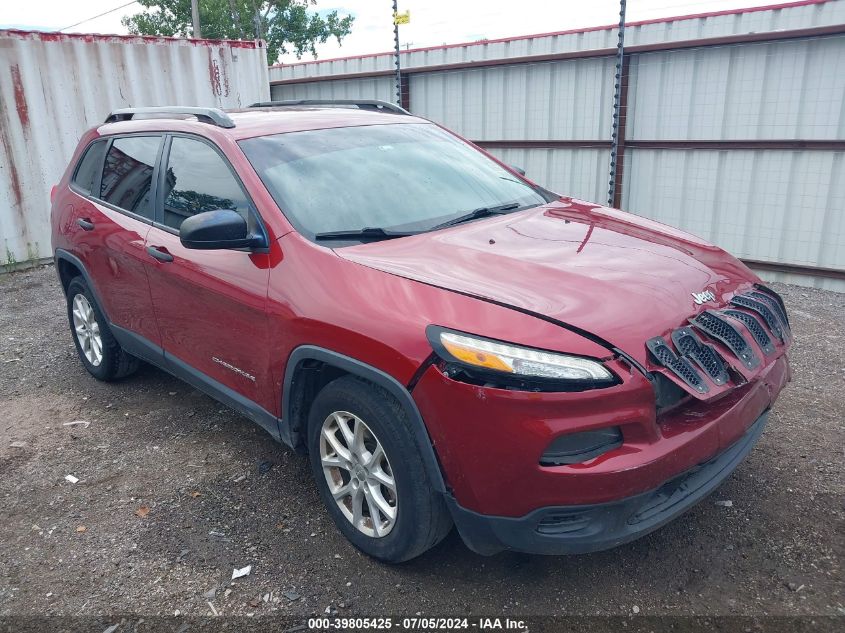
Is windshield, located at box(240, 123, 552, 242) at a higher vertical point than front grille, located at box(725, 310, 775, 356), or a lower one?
higher

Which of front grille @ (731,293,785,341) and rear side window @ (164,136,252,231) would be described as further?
rear side window @ (164,136,252,231)

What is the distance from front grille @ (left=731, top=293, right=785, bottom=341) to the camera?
8.83ft

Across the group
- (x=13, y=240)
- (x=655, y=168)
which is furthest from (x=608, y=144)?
(x=13, y=240)

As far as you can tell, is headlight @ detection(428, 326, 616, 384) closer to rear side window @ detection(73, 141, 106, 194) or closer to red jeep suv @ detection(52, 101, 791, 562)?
red jeep suv @ detection(52, 101, 791, 562)

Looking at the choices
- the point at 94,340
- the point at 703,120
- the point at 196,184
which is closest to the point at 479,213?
the point at 196,184

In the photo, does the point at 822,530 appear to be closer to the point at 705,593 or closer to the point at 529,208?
the point at 705,593

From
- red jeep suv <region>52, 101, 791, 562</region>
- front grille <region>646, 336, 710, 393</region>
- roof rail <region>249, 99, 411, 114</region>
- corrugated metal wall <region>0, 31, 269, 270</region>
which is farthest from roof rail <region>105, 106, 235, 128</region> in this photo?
corrugated metal wall <region>0, 31, 269, 270</region>

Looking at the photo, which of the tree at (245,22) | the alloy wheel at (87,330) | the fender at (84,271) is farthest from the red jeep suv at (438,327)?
the tree at (245,22)

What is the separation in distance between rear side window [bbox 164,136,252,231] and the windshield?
18cm

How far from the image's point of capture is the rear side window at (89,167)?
448 cm

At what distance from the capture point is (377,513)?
2.68 m

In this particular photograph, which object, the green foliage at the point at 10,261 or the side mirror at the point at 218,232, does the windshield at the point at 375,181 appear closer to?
the side mirror at the point at 218,232

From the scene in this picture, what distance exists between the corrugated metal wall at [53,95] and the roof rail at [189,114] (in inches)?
183

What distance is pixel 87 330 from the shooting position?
4805 mm
